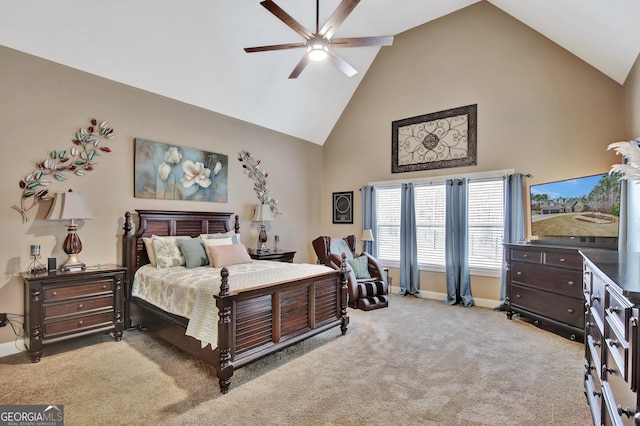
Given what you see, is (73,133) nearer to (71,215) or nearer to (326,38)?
(71,215)

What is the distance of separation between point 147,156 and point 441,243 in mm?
4784

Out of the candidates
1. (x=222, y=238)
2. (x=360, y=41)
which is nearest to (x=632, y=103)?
(x=360, y=41)

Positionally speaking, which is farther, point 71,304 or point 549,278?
point 549,278

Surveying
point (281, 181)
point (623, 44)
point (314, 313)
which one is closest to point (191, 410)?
point (314, 313)

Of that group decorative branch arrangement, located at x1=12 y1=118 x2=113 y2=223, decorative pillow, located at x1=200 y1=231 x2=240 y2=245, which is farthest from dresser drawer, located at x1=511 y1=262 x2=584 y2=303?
decorative branch arrangement, located at x1=12 y1=118 x2=113 y2=223

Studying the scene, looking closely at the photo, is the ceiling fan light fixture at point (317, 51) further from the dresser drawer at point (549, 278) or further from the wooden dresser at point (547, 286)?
the dresser drawer at point (549, 278)

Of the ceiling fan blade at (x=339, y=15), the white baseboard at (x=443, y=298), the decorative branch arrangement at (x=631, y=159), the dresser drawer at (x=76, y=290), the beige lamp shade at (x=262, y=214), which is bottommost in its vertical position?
the white baseboard at (x=443, y=298)

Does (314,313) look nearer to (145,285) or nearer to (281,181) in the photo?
(145,285)

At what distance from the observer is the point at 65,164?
3570 mm

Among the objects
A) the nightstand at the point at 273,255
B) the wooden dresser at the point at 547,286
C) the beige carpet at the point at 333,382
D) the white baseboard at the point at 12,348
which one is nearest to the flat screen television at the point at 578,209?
the wooden dresser at the point at 547,286

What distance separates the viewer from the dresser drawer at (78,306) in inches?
124

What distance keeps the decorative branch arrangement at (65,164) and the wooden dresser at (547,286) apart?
540 centimetres

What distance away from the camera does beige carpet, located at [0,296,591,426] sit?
2.21 m

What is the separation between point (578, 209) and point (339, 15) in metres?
3.47
